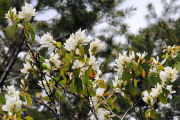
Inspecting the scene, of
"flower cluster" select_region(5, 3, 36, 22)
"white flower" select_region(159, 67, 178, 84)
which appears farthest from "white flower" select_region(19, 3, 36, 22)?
"white flower" select_region(159, 67, 178, 84)

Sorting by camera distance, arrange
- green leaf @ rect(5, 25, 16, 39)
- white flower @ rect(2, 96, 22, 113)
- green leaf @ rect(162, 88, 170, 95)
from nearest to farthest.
→ white flower @ rect(2, 96, 22, 113)
green leaf @ rect(162, 88, 170, 95)
green leaf @ rect(5, 25, 16, 39)

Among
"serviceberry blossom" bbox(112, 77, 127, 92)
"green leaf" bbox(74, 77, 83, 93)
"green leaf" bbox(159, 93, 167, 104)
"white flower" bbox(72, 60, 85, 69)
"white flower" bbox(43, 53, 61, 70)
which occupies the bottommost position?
"green leaf" bbox(159, 93, 167, 104)

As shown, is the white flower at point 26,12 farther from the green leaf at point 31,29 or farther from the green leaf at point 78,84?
the green leaf at point 78,84

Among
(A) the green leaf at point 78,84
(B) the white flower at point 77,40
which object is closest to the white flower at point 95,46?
(B) the white flower at point 77,40

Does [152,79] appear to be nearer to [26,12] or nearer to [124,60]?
[124,60]

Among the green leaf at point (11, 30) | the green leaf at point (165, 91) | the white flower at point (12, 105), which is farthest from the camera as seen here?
the green leaf at point (11, 30)

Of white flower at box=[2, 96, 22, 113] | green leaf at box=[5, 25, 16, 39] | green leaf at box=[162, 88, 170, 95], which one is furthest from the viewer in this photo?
green leaf at box=[5, 25, 16, 39]

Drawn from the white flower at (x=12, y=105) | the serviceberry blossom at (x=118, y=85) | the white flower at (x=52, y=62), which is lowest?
the white flower at (x=12, y=105)

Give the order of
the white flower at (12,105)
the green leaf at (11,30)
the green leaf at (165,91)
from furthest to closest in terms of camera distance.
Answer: the green leaf at (11,30) → the green leaf at (165,91) → the white flower at (12,105)

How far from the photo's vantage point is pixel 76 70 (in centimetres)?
93

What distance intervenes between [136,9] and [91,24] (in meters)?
0.77

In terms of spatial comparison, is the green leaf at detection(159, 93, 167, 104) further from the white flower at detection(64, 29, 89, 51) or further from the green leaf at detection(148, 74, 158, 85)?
the white flower at detection(64, 29, 89, 51)

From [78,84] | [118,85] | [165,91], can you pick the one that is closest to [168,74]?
[165,91]

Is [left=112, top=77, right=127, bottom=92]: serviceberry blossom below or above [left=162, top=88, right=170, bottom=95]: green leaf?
above
